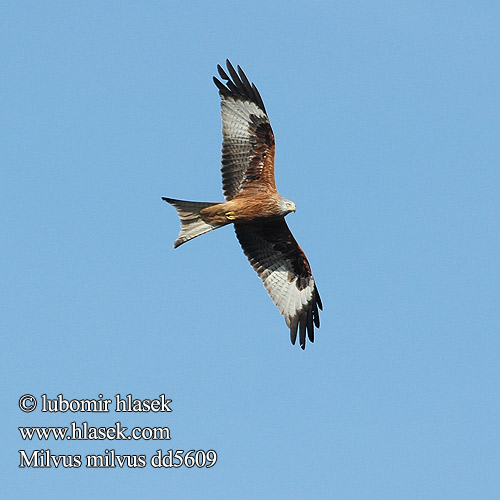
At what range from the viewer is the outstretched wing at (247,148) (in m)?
13.6

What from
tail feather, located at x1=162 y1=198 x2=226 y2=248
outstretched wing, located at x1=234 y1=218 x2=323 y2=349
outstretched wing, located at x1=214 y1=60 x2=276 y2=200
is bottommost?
outstretched wing, located at x1=234 y1=218 x2=323 y2=349

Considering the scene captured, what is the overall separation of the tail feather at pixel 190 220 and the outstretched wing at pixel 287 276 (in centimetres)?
102

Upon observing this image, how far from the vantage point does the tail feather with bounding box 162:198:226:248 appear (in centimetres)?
1341

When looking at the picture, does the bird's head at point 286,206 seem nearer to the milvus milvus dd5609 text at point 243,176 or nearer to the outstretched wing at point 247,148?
the milvus milvus dd5609 text at point 243,176

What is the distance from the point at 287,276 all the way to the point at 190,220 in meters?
2.08

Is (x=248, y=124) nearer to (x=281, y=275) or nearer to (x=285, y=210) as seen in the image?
(x=285, y=210)

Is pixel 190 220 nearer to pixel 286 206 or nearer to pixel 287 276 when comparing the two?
pixel 286 206

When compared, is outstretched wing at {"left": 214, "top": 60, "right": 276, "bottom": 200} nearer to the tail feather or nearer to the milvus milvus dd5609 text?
the milvus milvus dd5609 text

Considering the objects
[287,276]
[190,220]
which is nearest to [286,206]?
[190,220]

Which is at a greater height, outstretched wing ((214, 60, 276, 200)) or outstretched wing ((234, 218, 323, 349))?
outstretched wing ((214, 60, 276, 200))

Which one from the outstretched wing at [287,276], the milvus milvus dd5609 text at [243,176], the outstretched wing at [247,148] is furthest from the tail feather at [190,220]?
the outstretched wing at [287,276]

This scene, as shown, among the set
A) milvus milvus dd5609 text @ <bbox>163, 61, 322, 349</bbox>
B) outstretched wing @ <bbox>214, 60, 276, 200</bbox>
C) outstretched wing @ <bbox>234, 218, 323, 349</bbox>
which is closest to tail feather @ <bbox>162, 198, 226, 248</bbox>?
milvus milvus dd5609 text @ <bbox>163, 61, 322, 349</bbox>

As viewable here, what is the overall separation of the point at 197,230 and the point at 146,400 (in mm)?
2595

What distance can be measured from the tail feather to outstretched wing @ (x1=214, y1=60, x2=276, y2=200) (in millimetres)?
529
